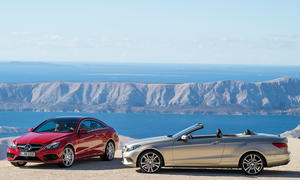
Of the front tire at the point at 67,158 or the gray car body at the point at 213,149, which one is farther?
the front tire at the point at 67,158

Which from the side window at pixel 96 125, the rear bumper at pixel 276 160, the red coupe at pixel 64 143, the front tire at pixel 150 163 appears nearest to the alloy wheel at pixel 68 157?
the red coupe at pixel 64 143

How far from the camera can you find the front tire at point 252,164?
11159 mm

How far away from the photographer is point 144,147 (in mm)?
11445

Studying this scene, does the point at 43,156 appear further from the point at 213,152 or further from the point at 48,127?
the point at 213,152

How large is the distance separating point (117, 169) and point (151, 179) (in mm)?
2071

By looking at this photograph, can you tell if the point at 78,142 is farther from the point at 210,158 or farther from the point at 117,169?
the point at 210,158

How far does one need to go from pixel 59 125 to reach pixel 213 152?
450 centimetres

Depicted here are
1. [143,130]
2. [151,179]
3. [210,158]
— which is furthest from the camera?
[143,130]

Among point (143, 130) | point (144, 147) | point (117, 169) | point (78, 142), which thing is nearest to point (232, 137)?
point (144, 147)

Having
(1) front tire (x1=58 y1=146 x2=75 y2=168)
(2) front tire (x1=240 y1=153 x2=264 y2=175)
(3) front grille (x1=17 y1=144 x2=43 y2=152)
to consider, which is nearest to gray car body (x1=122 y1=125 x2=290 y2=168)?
(2) front tire (x1=240 y1=153 x2=264 y2=175)

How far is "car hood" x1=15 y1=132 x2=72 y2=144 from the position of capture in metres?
12.3

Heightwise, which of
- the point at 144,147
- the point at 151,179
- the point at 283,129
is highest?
the point at 283,129

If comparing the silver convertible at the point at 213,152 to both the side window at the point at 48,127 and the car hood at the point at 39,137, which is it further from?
the side window at the point at 48,127

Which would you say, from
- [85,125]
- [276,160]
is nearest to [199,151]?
[276,160]
